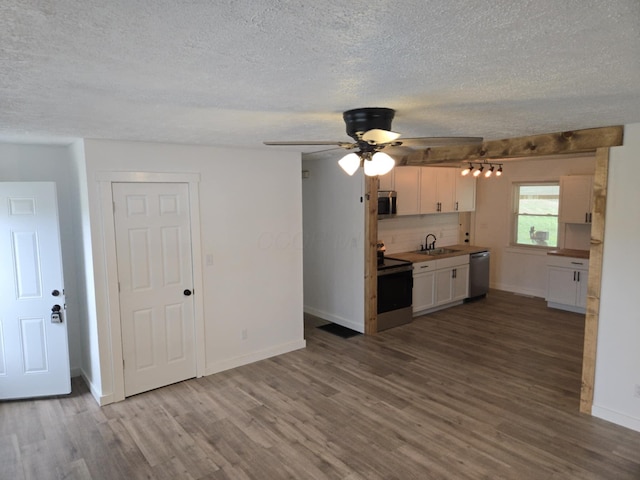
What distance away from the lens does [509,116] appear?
2807 millimetres

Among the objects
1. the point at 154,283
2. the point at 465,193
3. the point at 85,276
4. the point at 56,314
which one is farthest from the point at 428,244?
the point at 56,314

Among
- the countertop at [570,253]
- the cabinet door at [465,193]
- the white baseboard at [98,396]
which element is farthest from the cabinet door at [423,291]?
the white baseboard at [98,396]

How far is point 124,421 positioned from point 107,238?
1624 millimetres

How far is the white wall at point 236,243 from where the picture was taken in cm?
379

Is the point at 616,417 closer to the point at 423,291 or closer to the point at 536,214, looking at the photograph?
the point at 423,291

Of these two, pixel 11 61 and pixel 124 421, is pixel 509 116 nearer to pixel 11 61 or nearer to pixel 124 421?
pixel 11 61

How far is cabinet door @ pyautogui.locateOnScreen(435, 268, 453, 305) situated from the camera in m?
6.55

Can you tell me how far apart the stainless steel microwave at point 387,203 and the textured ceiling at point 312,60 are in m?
3.19

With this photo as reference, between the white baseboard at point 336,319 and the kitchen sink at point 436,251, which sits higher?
the kitchen sink at point 436,251

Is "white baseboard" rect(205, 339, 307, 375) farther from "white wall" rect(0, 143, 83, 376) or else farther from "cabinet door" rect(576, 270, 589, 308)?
"cabinet door" rect(576, 270, 589, 308)

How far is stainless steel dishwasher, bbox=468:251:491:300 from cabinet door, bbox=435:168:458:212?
0.95m

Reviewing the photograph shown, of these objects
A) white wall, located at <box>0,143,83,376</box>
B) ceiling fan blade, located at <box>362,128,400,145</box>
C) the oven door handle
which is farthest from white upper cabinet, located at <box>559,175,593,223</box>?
white wall, located at <box>0,143,83,376</box>

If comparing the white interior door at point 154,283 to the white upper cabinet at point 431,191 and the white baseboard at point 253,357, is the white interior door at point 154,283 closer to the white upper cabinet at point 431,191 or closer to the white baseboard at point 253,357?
the white baseboard at point 253,357

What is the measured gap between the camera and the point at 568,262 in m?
6.47
